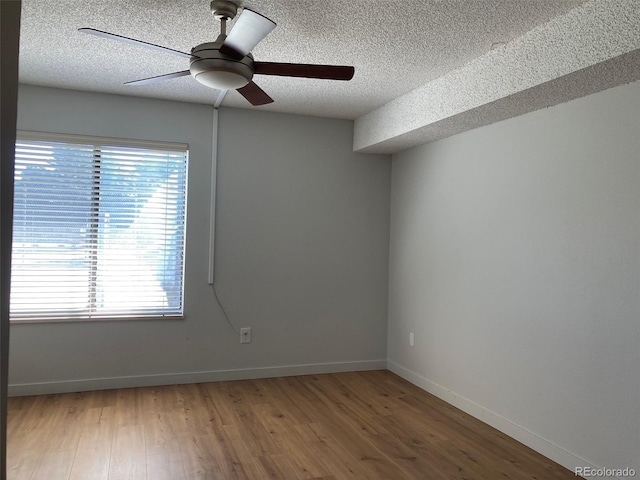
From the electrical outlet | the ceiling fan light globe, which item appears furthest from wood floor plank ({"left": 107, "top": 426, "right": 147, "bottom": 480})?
the ceiling fan light globe

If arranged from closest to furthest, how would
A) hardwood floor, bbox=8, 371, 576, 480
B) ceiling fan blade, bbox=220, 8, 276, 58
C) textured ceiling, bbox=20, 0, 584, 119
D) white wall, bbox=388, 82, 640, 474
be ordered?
ceiling fan blade, bbox=220, 8, 276, 58
textured ceiling, bbox=20, 0, 584, 119
white wall, bbox=388, 82, 640, 474
hardwood floor, bbox=8, 371, 576, 480

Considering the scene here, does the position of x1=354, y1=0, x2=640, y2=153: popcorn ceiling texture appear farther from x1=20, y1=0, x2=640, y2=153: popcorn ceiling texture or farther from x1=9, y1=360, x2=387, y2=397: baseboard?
x1=9, y1=360, x2=387, y2=397: baseboard

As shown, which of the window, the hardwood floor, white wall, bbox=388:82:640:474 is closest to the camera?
white wall, bbox=388:82:640:474

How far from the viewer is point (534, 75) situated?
8.36ft

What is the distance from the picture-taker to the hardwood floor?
262 centimetres

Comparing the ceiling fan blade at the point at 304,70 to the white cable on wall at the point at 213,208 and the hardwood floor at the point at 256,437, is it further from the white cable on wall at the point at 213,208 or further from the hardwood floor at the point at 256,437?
the hardwood floor at the point at 256,437

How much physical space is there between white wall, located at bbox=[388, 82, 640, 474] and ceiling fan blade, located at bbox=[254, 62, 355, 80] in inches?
55.8

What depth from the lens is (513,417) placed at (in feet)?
10.3

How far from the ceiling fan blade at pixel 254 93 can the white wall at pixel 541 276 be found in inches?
64.8

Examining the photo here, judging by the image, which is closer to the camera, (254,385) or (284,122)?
(254,385)

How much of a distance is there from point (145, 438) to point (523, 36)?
321cm

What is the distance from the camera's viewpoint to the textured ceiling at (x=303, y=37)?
7.71 ft

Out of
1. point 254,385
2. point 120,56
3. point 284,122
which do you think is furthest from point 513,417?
point 120,56

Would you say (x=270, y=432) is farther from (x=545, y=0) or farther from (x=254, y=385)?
(x=545, y=0)
